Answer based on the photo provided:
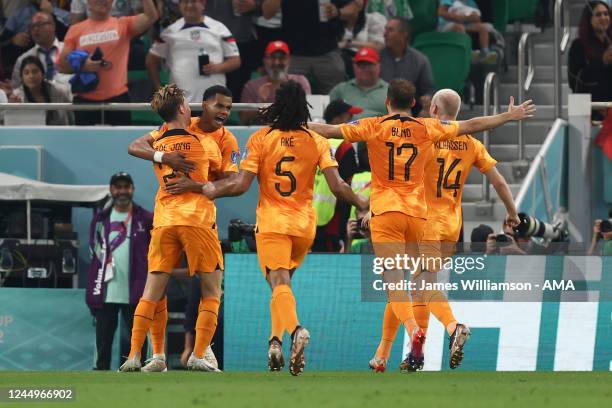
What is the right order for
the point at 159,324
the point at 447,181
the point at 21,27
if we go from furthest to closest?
the point at 21,27 → the point at 447,181 → the point at 159,324

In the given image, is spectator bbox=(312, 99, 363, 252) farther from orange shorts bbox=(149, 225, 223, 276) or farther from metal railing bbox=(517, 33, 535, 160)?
orange shorts bbox=(149, 225, 223, 276)

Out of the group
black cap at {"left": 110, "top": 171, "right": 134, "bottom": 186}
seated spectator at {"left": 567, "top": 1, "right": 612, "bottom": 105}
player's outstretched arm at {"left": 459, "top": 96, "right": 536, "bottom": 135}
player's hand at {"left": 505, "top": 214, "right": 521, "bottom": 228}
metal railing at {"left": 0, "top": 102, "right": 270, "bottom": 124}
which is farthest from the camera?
seated spectator at {"left": 567, "top": 1, "right": 612, "bottom": 105}

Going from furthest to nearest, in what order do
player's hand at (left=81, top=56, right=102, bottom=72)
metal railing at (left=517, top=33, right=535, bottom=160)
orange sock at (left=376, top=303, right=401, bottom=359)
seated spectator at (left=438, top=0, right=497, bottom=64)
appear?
seated spectator at (left=438, top=0, right=497, bottom=64) → metal railing at (left=517, top=33, right=535, bottom=160) → player's hand at (left=81, top=56, right=102, bottom=72) → orange sock at (left=376, top=303, right=401, bottom=359)

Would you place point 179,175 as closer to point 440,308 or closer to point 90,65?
point 440,308

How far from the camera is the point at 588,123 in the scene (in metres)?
19.1

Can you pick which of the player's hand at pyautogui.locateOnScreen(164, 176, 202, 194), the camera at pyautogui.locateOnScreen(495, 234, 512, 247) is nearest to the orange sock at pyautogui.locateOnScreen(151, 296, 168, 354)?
the player's hand at pyautogui.locateOnScreen(164, 176, 202, 194)

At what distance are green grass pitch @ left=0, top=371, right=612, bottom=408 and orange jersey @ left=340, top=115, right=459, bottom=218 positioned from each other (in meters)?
1.39

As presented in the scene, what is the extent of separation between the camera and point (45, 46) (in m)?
19.5

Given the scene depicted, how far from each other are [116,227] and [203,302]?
3.59 m

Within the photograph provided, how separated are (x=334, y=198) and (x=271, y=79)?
7.99 ft

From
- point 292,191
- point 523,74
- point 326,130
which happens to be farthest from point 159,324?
point 523,74

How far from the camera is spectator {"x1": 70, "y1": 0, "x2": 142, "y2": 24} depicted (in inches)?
775

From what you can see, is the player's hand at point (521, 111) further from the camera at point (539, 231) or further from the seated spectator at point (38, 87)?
the seated spectator at point (38, 87)

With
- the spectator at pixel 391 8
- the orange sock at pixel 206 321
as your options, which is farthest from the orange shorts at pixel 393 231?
the spectator at pixel 391 8
